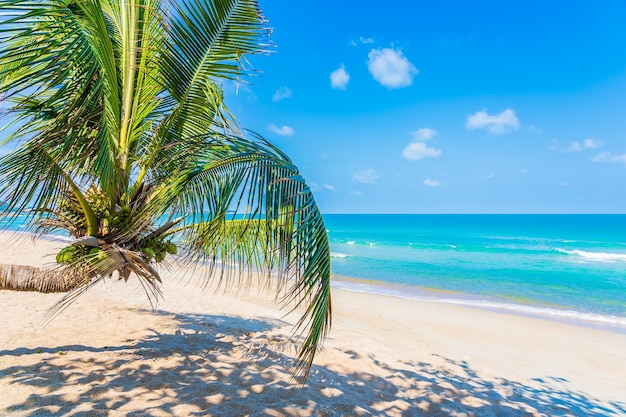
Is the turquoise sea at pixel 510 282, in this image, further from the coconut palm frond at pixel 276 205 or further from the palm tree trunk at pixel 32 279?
the coconut palm frond at pixel 276 205

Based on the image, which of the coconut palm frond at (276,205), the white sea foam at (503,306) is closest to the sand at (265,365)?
the white sea foam at (503,306)

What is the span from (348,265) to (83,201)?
18.6m

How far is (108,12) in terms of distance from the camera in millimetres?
3623

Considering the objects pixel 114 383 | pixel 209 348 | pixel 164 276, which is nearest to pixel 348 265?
pixel 164 276

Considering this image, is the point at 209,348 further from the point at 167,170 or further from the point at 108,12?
the point at 108,12

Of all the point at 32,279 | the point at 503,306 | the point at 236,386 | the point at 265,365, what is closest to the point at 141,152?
the point at 32,279

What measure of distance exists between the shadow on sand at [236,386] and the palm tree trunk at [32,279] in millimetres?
910

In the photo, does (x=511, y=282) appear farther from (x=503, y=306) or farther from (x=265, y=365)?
(x=265, y=365)

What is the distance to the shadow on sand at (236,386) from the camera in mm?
3305

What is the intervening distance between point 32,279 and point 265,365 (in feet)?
8.97

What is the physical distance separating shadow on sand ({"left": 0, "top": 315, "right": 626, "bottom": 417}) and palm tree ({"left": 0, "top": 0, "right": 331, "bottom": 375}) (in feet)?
3.15

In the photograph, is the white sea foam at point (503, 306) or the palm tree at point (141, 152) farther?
the white sea foam at point (503, 306)

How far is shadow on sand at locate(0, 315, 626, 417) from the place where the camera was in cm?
330

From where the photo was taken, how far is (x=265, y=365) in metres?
4.62
